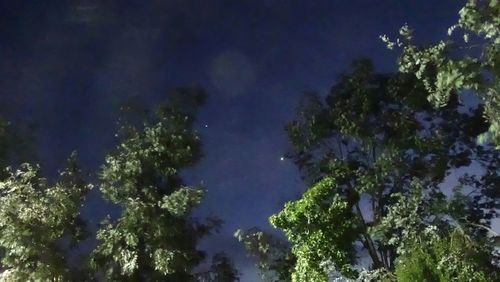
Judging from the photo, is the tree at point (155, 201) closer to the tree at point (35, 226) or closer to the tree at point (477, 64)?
the tree at point (35, 226)

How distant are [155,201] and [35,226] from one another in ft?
11.9

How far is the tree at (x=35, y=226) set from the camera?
1708 centimetres

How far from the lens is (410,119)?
19.6 m

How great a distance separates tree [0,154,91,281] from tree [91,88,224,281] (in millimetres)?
1097

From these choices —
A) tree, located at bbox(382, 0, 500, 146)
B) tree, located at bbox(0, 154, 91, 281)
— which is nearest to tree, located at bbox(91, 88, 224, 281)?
tree, located at bbox(0, 154, 91, 281)

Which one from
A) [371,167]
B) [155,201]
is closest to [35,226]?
[155,201]

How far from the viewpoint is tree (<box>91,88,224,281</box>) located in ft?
59.0

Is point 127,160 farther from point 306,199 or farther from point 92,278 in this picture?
point 306,199

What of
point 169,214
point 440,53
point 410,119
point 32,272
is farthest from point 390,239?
point 32,272

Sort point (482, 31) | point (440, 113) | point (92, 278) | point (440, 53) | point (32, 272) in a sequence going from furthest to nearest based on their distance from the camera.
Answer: point (440, 113) < point (92, 278) < point (32, 272) < point (440, 53) < point (482, 31)

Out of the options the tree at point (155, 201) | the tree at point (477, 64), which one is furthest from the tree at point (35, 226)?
the tree at point (477, 64)

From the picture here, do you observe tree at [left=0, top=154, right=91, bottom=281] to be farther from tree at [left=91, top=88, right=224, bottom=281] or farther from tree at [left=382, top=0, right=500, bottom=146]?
tree at [left=382, top=0, right=500, bottom=146]

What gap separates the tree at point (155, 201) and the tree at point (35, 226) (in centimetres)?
110

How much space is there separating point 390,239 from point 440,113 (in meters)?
4.93
